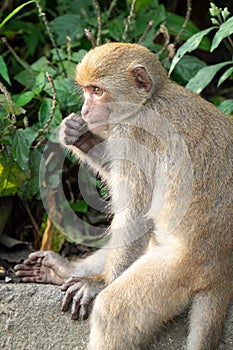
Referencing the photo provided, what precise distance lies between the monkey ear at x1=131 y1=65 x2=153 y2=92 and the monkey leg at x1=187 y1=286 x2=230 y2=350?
132 centimetres

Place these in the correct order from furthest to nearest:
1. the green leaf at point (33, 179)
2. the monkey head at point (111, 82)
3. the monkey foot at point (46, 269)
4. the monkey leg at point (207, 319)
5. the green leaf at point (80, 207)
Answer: the green leaf at point (80, 207) → the green leaf at point (33, 179) → the monkey foot at point (46, 269) → the monkey head at point (111, 82) → the monkey leg at point (207, 319)

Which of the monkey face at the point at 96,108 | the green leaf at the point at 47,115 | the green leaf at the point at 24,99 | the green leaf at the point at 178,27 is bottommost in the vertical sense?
the green leaf at the point at 47,115

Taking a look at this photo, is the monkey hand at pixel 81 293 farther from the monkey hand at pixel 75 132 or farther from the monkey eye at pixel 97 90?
the monkey eye at pixel 97 90

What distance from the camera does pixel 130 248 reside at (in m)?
4.64

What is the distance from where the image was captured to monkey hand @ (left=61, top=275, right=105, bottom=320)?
15.2 ft

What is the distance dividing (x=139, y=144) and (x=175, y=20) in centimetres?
310

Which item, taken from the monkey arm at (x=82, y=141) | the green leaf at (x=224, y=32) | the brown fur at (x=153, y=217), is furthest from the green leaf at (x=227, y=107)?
the monkey arm at (x=82, y=141)

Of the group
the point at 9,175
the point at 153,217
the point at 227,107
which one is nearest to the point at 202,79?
the point at 227,107

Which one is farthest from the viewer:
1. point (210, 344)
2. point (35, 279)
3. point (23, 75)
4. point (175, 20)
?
point (175, 20)

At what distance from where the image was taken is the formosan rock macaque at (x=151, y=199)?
4.33 meters

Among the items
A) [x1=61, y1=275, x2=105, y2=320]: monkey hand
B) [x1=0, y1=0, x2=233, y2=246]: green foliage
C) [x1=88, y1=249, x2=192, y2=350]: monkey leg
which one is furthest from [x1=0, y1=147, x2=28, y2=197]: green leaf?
[x1=88, y1=249, x2=192, y2=350]: monkey leg

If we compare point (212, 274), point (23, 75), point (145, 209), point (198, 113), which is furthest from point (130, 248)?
point (23, 75)

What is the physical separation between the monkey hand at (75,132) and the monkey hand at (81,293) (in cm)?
88

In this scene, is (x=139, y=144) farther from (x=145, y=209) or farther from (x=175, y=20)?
(x=175, y=20)
